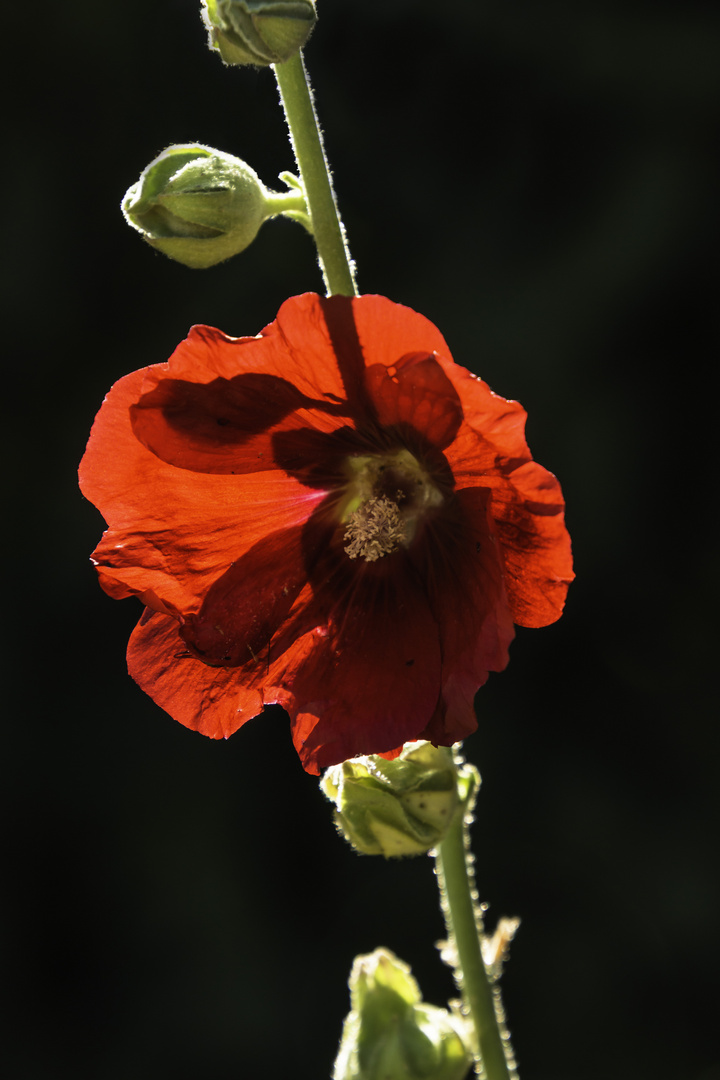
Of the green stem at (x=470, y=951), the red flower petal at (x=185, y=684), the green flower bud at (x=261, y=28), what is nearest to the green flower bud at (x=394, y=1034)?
the green stem at (x=470, y=951)

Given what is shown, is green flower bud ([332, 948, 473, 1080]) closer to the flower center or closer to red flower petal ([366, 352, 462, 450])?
the flower center

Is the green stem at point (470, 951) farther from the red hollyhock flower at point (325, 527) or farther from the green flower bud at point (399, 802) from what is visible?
the red hollyhock flower at point (325, 527)

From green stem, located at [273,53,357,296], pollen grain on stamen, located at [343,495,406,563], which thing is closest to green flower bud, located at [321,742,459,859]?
pollen grain on stamen, located at [343,495,406,563]

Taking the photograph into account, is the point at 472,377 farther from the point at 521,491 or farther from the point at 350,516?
the point at 350,516

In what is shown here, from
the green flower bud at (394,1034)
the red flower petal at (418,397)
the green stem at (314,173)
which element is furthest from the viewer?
the green flower bud at (394,1034)

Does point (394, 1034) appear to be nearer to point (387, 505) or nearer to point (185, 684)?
point (185, 684)

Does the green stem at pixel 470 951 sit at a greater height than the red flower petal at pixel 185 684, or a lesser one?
lesser

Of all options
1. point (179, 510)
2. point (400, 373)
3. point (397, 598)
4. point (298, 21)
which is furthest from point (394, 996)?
point (298, 21)
